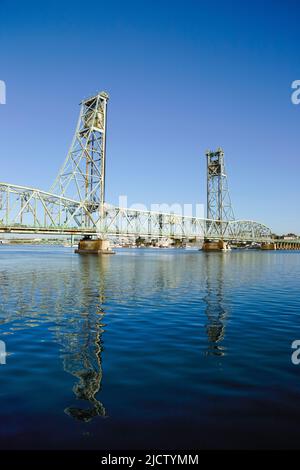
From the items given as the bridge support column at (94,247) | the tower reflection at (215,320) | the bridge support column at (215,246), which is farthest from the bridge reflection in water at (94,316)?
the bridge support column at (215,246)

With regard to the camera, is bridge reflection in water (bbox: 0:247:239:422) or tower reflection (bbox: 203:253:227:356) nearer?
bridge reflection in water (bbox: 0:247:239:422)

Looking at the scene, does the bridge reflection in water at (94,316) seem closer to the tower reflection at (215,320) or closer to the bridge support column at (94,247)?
the tower reflection at (215,320)

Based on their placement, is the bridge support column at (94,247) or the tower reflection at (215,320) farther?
the bridge support column at (94,247)

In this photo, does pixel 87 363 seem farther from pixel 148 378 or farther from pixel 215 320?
pixel 215 320

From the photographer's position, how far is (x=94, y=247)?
8906 cm

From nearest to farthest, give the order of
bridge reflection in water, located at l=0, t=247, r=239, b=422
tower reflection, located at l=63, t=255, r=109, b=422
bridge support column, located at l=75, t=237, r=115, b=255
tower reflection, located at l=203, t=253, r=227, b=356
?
tower reflection, located at l=63, t=255, r=109, b=422 → bridge reflection in water, located at l=0, t=247, r=239, b=422 → tower reflection, located at l=203, t=253, r=227, b=356 → bridge support column, located at l=75, t=237, r=115, b=255

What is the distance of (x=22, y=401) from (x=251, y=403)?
4.73 metres

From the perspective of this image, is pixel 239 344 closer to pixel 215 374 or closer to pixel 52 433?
pixel 215 374

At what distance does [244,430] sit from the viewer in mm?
5500

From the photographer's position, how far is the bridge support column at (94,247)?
87.9 meters

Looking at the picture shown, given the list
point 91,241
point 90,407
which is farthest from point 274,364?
point 91,241

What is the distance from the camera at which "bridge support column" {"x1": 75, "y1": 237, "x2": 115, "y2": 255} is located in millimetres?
87875

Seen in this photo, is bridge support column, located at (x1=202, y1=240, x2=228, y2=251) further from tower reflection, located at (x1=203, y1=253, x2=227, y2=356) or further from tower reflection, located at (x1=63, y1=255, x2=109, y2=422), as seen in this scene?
tower reflection, located at (x1=63, y1=255, x2=109, y2=422)

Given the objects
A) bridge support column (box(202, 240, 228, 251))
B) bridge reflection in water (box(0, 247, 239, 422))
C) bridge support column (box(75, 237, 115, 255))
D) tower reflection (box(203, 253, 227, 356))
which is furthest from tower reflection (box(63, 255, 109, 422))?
bridge support column (box(202, 240, 228, 251))
